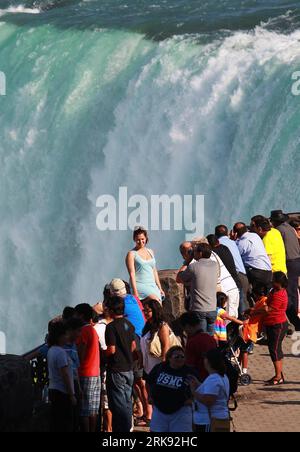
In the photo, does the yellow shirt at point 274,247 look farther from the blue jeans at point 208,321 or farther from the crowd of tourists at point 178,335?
the blue jeans at point 208,321

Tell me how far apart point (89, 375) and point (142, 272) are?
2.53 meters

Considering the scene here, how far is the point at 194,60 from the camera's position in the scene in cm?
3028

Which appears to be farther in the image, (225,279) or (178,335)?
(225,279)

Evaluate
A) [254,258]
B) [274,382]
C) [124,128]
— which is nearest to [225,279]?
[254,258]

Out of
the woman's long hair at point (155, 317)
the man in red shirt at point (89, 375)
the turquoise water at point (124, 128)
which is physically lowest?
the man in red shirt at point (89, 375)

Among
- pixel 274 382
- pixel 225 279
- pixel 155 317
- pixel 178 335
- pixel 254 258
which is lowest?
pixel 274 382

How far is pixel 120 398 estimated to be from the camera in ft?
45.9

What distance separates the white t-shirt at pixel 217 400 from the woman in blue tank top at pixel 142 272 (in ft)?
11.6

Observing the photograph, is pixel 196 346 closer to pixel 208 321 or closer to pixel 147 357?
pixel 147 357

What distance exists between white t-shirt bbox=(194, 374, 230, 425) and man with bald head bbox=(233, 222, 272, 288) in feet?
15.4

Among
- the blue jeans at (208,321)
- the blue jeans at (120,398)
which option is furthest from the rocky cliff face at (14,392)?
the blue jeans at (208,321)

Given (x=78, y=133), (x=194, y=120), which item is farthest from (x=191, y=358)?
(x=78, y=133)

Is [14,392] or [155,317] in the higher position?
[155,317]

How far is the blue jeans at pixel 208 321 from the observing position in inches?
603
